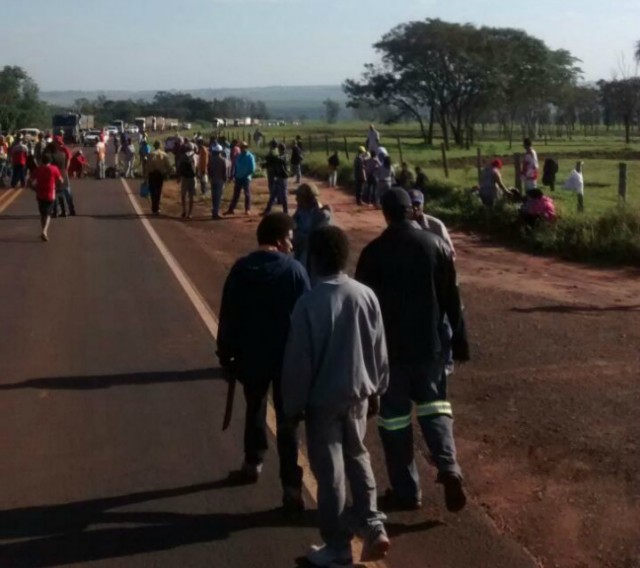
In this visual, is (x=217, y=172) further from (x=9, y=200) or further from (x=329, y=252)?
(x=329, y=252)

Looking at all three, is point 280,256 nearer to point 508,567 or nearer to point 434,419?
point 434,419

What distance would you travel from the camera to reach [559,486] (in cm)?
723

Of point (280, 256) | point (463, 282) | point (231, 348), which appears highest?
point (280, 256)

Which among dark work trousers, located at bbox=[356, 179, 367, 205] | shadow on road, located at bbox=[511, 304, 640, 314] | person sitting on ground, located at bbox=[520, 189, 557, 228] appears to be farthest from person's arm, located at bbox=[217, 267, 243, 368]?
dark work trousers, located at bbox=[356, 179, 367, 205]

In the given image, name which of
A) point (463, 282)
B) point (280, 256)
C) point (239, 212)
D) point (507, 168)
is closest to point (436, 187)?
point (239, 212)

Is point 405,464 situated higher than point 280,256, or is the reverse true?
point 280,256

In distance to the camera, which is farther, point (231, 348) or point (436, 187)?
point (436, 187)

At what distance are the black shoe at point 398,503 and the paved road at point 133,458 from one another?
0.07 m

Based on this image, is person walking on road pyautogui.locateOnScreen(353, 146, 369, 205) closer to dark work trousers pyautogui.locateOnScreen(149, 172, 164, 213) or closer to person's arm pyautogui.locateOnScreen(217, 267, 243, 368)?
dark work trousers pyautogui.locateOnScreen(149, 172, 164, 213)

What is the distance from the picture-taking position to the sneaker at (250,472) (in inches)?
284

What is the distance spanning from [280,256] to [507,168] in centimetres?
3747

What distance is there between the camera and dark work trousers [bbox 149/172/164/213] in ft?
89.6

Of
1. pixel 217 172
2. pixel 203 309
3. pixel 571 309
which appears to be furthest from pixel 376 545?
pixel 217 172

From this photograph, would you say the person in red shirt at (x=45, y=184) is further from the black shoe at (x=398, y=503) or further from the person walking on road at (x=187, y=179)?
the black shoe at (x=398, y=503)
